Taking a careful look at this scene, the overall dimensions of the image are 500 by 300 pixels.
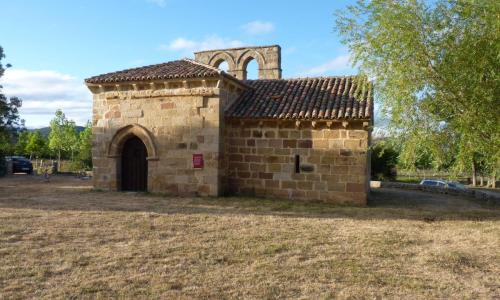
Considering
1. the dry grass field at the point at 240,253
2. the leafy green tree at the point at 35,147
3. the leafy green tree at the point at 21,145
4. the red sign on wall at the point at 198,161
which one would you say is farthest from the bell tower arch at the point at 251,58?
the leafy green tree at the point at 35,147

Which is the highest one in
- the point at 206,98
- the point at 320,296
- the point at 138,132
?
the point at 206,98

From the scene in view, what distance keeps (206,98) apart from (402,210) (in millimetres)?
6423

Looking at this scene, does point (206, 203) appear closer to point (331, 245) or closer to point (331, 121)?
point (331, 121)

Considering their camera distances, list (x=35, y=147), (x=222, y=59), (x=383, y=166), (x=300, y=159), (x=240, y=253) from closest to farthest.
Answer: (x=240, y=253) → (x=300, y=159) → (x=222, y=59) → (x=383, y=166) → (x=35, y=147)

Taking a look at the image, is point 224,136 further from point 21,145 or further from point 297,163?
point 21,145

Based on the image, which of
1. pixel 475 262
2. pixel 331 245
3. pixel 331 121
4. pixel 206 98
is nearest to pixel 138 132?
pixel 206 98

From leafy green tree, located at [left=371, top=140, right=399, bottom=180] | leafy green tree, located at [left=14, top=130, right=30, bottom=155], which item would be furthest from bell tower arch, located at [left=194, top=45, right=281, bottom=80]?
leafy green tree, located at [left=14, top=130, right=30, bottom=155]

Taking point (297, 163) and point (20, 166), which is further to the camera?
point (20, 166)

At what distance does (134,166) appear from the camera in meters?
13.9

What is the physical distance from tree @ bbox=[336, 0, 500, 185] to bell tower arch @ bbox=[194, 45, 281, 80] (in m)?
8.55

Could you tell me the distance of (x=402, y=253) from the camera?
6.11m

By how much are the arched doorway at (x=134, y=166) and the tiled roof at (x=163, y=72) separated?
206cm

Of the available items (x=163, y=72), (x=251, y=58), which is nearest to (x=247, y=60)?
(x=251, y=58)

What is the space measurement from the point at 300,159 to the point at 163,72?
515cm
